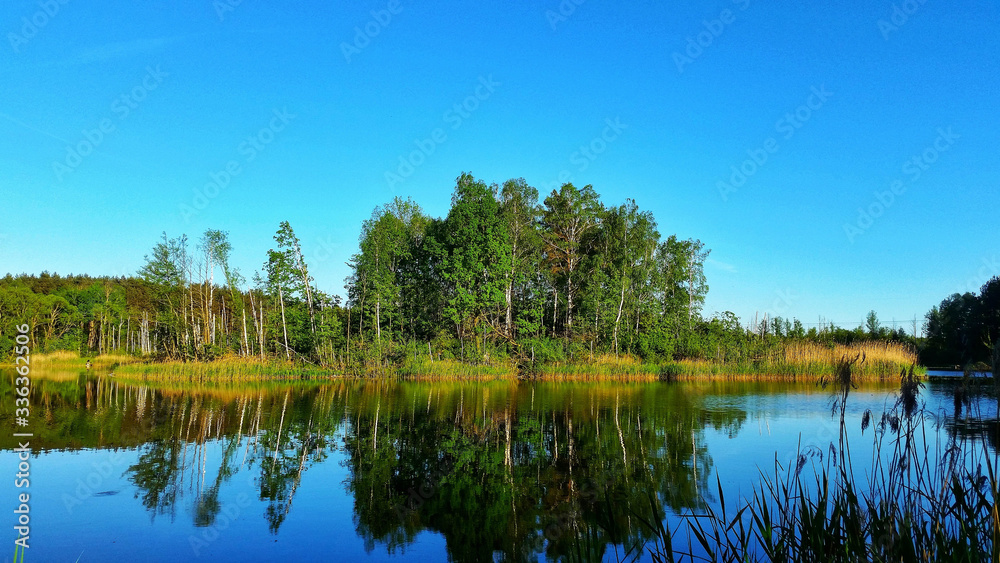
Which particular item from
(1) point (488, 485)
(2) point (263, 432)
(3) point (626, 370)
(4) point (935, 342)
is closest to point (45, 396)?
(2) point (263, 432)

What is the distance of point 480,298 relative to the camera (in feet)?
124

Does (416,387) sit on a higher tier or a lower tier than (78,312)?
lower

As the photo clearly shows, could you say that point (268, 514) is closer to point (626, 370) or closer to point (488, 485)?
point (488, 485)

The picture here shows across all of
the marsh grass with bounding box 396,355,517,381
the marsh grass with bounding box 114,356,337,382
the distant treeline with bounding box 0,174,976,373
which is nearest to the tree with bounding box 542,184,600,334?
the distant treeline with bounding box 0,174,976,373

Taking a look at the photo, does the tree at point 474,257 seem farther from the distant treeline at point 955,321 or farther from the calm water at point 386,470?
the distant treeline at point 955,321

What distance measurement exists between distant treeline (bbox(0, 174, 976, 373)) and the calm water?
46.9 ft

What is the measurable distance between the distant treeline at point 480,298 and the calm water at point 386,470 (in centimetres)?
1430

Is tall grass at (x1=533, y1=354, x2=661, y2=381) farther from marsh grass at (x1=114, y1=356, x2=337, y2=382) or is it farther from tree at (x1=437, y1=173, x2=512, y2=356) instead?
marsh grass at (x1=114, y1=356, x2=337, y2=382)

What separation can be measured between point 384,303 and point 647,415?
22.6 meters

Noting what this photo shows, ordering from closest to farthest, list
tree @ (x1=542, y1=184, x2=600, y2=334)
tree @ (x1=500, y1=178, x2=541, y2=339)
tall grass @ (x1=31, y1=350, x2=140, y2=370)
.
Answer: tree @ (x1=500, y1=178, x2=541, y2=339), tall grass @ (x1=31, y1=350, x2=140, y2=370), tree @ (x1=542, y1=184, x2=600, y2=334)

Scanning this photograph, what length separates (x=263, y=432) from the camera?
1549cm

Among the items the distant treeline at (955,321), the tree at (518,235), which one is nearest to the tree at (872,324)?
the distant treeline at (955,321)

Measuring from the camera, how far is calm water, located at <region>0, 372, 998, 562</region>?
780cm

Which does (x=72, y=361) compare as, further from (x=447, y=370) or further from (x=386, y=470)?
(x=386, y=470)
